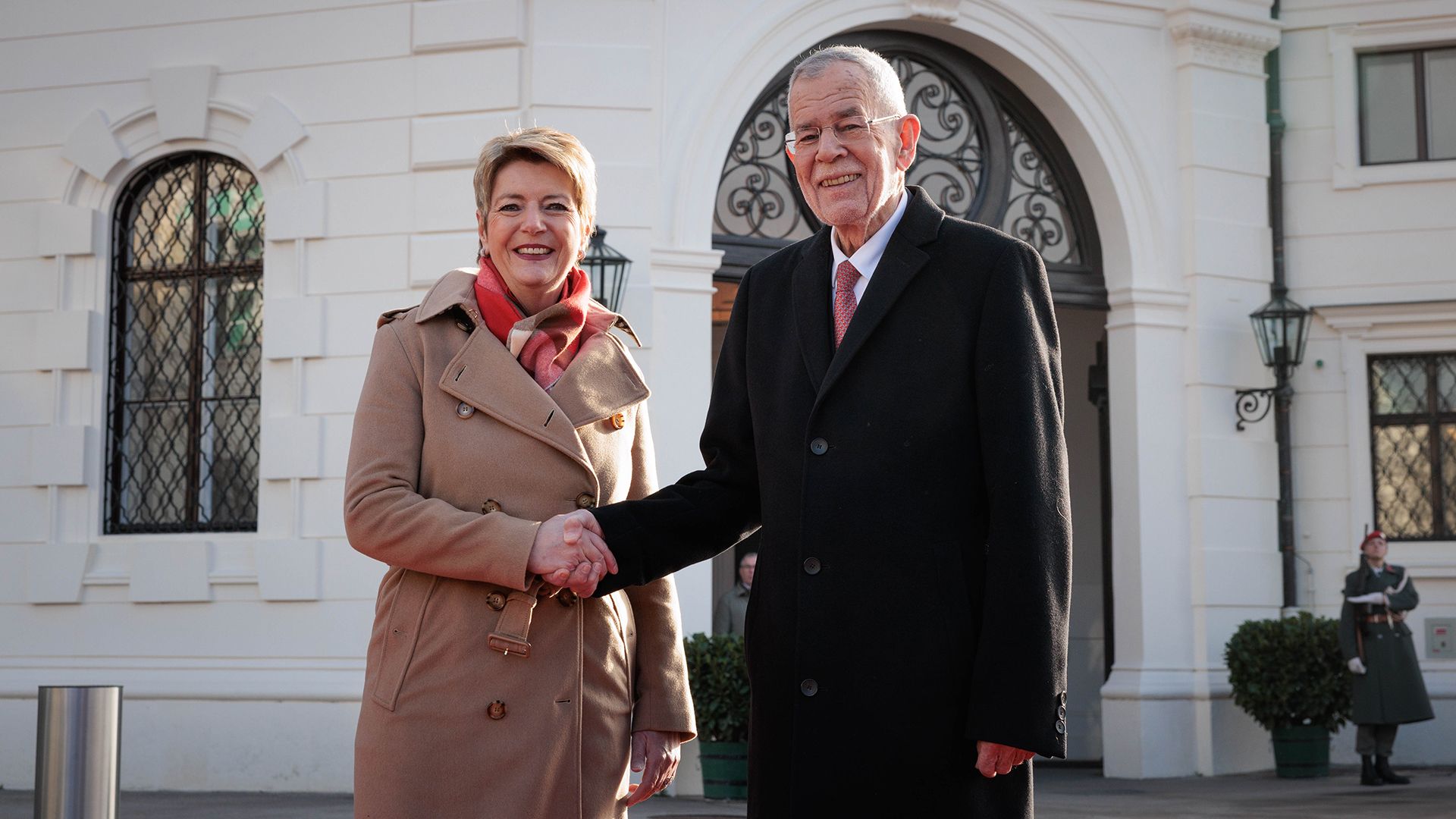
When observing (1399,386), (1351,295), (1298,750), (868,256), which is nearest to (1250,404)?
(1351,295)

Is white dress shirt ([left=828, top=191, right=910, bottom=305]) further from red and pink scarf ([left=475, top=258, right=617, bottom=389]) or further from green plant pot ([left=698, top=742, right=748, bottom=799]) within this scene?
green plant pot ([left=698, top=742, right=748, bottom=799])

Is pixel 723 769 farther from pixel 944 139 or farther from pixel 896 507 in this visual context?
pixel 896 507

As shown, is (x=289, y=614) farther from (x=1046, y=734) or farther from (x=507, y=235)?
(x=1046, y=734)

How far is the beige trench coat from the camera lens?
3.08m

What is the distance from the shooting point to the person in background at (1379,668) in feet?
35.1

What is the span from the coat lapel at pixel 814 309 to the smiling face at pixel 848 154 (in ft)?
0.30

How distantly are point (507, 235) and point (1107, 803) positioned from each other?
7.27 meters

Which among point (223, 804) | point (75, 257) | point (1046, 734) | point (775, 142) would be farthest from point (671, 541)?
point (75, 257)

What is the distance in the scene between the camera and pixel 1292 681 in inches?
421

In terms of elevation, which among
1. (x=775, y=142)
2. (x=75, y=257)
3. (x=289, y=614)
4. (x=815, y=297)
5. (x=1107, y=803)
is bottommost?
(x=1107, y=803)

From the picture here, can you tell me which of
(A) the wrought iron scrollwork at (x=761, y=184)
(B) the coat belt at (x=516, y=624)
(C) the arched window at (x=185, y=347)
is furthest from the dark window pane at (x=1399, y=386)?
(B) the coat belt at (x=516, y=624)

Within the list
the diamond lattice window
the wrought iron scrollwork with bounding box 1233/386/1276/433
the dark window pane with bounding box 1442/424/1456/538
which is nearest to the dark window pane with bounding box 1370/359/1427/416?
the diamond lattice window

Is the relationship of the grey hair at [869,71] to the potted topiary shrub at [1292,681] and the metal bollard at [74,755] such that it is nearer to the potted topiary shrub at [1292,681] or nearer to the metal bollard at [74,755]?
the metal bollard at [74,755]

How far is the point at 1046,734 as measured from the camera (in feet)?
9.11
